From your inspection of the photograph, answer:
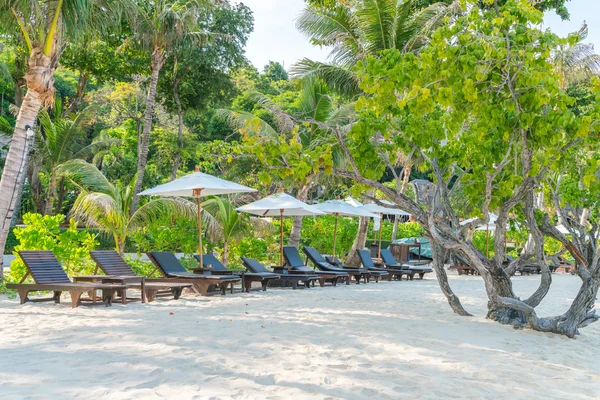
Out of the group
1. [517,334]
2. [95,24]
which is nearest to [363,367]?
[517,334]

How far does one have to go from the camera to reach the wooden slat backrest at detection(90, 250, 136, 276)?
33.5 feet

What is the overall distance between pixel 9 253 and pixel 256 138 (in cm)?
1492

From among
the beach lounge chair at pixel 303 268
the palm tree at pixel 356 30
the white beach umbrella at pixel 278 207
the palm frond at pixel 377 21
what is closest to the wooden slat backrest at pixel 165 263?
the white beach umbrella at pixel 278 207

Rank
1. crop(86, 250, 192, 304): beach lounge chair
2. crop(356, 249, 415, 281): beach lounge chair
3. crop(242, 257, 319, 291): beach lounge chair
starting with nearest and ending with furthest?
1. crop(86, 250, 192, 304): beach lounge chair
2. crop(242, 257, 319, 291): beach lounge chair
3. crop(356, 249, 415, 281): beach lounge chair

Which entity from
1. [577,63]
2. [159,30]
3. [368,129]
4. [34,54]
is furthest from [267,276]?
[577,63]

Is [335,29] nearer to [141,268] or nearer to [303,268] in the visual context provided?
[303,268]

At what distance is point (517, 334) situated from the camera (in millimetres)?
8062

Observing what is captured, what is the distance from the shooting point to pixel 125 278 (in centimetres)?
969

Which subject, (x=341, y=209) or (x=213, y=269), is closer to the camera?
(x=213, y=269)

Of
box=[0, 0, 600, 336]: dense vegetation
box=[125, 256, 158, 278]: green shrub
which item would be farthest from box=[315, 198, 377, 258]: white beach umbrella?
box=[125, 256, 158, 278]: green shrub

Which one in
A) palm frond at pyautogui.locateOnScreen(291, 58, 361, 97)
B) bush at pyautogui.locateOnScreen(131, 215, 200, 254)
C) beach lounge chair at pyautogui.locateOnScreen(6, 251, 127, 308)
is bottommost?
Result: beach lounge chair at pyautogui.locateOnScreen(6, 251, 127, 308)

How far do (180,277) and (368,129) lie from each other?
4595mm

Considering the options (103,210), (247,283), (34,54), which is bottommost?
(247,283)

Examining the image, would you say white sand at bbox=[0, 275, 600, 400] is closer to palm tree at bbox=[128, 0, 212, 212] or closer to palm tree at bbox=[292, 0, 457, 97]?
palm tree at bbox=[128, 0, 212, 212]
